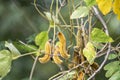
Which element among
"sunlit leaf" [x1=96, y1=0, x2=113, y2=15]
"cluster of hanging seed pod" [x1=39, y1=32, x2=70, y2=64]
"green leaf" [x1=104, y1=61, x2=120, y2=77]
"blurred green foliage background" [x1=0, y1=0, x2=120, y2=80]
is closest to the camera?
"sunlit leaf" [x1=96, y1=0, x2=113, y2=15]

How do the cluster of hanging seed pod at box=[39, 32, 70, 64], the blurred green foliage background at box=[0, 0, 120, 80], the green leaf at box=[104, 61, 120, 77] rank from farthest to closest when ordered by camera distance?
the blurred green foliage background at box=[0, 0, 120, 80] < the green leaf at box=[104, 61, 120, 77] < the cluster of hanging seed pod at box=[39, 32, 70, 64]

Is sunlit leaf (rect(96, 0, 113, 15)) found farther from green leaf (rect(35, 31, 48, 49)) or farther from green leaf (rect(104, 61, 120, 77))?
green leaf (rect(104, 61, 120, 77))

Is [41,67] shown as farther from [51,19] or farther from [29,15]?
[51,19]

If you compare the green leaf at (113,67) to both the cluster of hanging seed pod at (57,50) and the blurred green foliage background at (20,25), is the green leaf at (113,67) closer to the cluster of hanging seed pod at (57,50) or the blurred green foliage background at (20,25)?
the cluster of hanging seed pod at (57,50)

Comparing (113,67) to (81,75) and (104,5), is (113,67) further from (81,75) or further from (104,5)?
(104,5)

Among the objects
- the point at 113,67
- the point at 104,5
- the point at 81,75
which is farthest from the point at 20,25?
the point at 104,5

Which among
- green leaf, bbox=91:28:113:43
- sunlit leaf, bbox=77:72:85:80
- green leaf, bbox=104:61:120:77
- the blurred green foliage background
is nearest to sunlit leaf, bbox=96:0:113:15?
green leaf, bbox=91:28:113:43

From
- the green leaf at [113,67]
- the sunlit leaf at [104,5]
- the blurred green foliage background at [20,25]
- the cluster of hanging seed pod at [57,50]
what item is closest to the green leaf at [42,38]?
the cluster of hanging seed pod at [57,50]

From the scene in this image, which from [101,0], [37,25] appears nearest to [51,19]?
[101,0]
